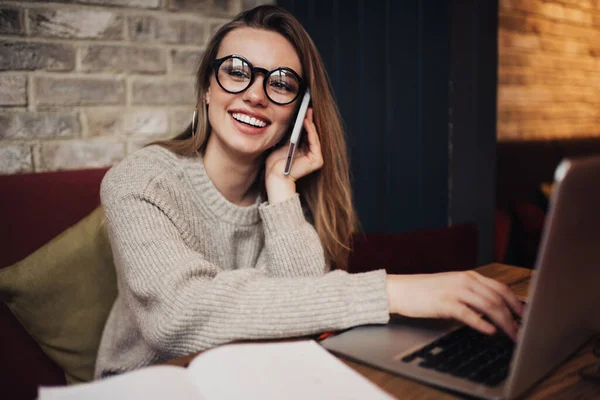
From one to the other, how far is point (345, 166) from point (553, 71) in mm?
2573

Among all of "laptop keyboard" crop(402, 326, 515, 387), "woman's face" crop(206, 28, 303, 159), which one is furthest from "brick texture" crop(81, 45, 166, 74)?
"laptop keyboard" crop(402, 326, 515, 387)

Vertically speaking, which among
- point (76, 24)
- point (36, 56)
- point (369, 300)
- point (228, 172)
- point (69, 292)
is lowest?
point (69, 292)

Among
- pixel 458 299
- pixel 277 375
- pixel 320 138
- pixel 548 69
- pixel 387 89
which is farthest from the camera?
pixel 548 69

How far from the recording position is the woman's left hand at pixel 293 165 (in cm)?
140

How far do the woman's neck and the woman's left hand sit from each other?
0.21 feet

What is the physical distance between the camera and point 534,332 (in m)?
0.60

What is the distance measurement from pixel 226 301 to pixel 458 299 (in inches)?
15.0

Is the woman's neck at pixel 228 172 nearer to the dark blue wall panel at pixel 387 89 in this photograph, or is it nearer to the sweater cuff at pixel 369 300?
the sweater cuff at pixel 369 300

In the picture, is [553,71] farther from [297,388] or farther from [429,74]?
[297,388]

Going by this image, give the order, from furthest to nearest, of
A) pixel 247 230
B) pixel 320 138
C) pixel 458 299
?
pixel 320 138
pixel 247 230
pixel 458 299

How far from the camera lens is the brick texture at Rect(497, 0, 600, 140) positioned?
320 cm

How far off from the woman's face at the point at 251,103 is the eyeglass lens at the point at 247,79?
0.05ft

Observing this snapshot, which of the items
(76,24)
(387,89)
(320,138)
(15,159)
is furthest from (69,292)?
(387,89)

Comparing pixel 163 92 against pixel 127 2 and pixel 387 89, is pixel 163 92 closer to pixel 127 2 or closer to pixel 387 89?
pixel 127 2
